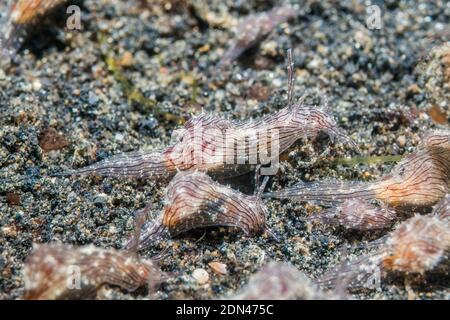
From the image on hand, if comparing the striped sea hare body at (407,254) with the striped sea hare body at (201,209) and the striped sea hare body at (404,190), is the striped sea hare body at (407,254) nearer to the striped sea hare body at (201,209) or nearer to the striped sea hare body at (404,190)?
the striped sea hare body at (404,190)

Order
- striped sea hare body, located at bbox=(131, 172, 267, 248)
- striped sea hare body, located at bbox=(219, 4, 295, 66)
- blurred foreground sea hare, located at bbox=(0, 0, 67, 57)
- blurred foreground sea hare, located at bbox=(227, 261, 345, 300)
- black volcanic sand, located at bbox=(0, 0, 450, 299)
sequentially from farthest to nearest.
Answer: striped sea hare body, located at bbox=(219, 4, 295, 66) < blurred foreground sea hare, located at bbox=(0, 0, 67, 57) < black volcanic sand, located at bbox=(0, 0, 450, 299) < striped sea hare body, located at bbox=(131, 172, 267, 248) < blurred foreground sea hare, located at bbox=(227, 261, 345, 300)

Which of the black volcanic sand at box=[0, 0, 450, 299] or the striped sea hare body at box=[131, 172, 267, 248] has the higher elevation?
the black volcanic sand at box=[0, 0, 450, 299]

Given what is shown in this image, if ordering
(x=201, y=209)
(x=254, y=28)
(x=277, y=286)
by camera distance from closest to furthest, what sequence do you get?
(x=277, y=286) < (x=201, y=209) < (x=254, y=28)

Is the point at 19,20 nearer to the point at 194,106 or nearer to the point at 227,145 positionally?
the point at 194,106

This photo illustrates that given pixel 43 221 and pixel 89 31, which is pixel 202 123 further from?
pixel 89 31

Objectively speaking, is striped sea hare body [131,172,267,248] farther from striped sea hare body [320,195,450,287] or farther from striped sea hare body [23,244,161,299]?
striped sea hare body [320,195,450,287]

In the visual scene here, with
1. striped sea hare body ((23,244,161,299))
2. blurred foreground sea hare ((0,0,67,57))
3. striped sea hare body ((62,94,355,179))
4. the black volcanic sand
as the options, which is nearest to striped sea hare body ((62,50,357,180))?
striped sea hare body ((62,94,355,179))

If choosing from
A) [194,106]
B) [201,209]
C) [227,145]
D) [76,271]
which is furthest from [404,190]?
[76,271]
